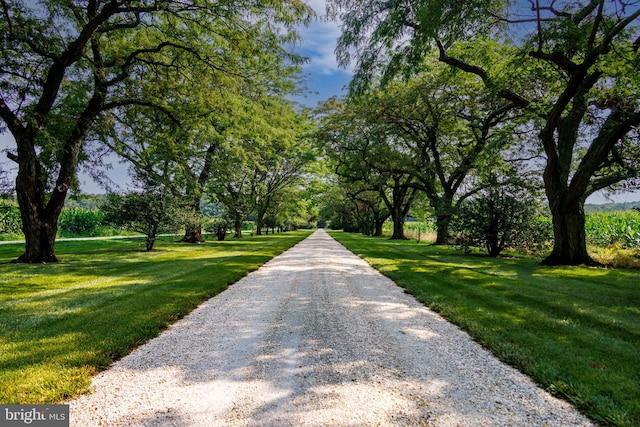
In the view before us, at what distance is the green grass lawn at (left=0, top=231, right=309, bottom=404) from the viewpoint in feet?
9.21

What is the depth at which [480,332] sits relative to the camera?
13.5 ft

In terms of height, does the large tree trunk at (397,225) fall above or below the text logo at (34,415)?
above

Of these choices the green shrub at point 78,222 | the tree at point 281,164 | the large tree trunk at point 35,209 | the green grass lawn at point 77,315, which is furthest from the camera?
the green shrub at point 78,222

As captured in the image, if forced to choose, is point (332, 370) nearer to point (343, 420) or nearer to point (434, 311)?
point (343, 420)

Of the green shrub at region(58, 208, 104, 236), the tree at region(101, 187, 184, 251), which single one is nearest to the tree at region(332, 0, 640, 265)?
the tree at region(101, 187, 184, 251)

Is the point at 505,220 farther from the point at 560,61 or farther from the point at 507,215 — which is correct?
the point at 560,61

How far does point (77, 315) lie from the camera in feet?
15.3

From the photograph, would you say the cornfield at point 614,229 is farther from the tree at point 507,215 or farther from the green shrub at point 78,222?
the green shrub at point 78,222

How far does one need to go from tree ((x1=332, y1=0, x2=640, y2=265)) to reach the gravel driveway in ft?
20.4

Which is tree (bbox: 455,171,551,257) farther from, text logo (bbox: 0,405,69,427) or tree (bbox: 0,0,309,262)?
text logo (bbox: 0,405,69,427)

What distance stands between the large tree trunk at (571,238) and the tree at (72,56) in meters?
10.7

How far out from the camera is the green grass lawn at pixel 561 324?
271cm

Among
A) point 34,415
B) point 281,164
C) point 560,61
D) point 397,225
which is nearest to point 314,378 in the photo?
point 34,415

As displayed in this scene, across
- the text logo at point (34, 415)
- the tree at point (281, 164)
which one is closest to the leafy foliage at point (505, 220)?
the text logo at point (34, 415)
